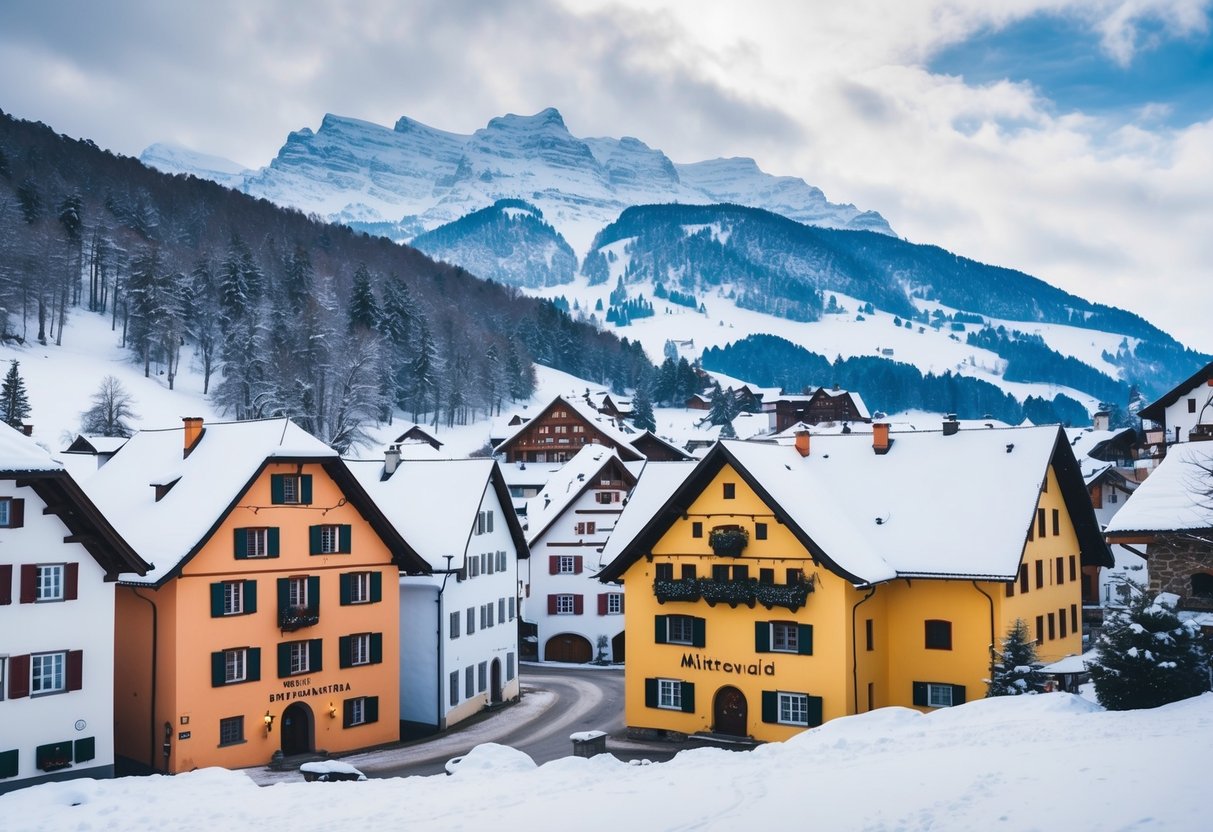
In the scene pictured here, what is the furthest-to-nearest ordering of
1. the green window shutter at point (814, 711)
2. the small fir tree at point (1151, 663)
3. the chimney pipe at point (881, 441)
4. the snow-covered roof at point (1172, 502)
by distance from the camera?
the chimney pipe at point (881, 441) < the green window shutter at point (814, 711) < the snow-covered roof at point (1172, 502) < the small fir tree at point (1151, 663)

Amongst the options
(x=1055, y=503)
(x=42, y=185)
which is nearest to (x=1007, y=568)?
(x=1055, y=503)

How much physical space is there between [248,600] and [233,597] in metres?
0.59

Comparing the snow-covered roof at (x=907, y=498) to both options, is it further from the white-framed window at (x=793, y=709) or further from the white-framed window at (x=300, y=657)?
the white-framed window at (x=300, y=657)

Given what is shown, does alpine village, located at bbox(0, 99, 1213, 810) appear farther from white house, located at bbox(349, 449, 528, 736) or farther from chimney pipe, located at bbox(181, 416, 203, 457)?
chimney pipe, located at bbox(181, 416, 203, 457)

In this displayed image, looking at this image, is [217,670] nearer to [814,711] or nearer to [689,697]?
[689,697]

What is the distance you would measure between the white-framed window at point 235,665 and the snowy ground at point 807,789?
10.8 meters

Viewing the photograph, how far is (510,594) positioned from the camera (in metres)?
55.8

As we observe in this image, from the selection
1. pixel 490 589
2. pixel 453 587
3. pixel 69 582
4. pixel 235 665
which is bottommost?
pixel 235 665

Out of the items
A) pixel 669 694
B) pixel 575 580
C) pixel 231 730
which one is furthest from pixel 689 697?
pixel 575 580

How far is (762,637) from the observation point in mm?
41562

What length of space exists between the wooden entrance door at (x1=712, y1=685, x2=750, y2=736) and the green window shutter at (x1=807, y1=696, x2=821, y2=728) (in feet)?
9.17

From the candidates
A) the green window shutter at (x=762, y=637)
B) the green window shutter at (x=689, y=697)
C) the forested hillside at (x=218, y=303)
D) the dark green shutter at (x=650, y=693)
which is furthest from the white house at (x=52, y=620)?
the forested hillside at (x=218, y=303)

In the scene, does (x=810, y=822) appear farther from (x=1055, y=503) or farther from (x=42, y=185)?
(x=42, y=185)

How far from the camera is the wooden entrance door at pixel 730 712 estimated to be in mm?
42000
